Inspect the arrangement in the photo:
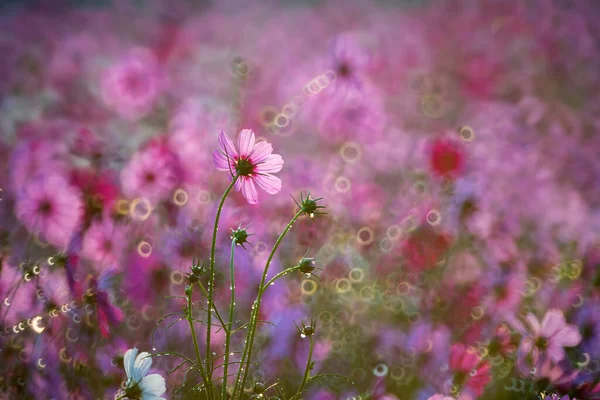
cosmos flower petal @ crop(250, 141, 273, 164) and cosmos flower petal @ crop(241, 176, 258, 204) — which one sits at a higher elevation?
cosmos flower petal @ crop(250, 141, 273, 164)

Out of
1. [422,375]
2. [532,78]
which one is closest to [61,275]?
[422,375]

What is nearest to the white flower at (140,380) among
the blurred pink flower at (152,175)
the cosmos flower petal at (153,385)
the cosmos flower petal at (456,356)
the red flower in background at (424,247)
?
the cosmos flower petal at (153,385)

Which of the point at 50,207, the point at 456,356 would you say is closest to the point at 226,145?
the point at 456,356

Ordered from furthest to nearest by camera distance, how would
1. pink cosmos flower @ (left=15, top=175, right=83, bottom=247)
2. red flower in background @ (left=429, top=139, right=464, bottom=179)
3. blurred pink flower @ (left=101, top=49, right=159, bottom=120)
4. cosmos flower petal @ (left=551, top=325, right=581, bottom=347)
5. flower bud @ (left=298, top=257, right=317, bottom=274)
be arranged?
blurred pink flower @ (left=101, top=49, right=159, bottom=120), red flower in background @ (left=429, top=139, right=464, bottom=179), pink cosmos flower @ (left=15, top=175, right=83, bottom=247), cosmos flower petal @ (left=551, top=325, right=581, bottom=347), flower bud @ (left=298, top=257, right=317, bottom=274)

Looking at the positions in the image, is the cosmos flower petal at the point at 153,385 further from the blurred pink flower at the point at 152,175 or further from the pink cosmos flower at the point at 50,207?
the blurred pink flower at the point at 152,175

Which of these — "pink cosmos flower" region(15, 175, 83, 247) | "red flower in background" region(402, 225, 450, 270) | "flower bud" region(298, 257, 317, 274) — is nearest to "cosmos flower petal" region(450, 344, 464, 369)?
"flower bud" region(298, 257, 317, 274)

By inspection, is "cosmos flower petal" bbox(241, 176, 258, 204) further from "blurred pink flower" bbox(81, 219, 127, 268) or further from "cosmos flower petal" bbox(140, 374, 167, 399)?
"blurred pink flower" bbox(81, 219, 127, 268)
